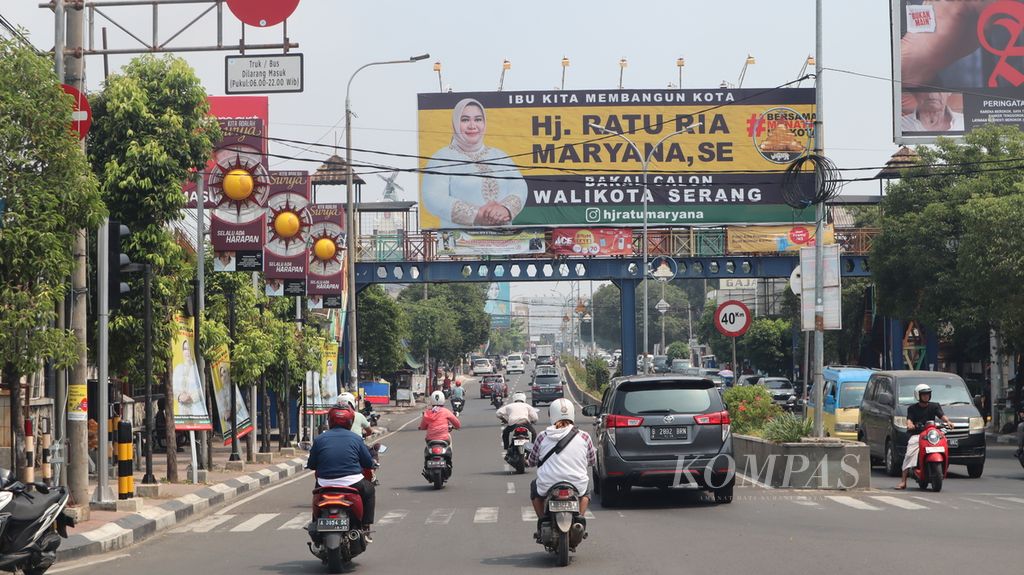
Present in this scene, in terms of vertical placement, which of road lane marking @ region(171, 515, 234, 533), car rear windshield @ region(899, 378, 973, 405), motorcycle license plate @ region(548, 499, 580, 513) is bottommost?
road lane marking @ region(171, 515, 234, 533)

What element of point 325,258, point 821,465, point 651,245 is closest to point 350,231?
point 325,258

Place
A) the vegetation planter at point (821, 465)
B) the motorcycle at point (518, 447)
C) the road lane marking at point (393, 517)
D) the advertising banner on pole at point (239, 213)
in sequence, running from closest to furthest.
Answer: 1. the road lane marking at point (393, 517)
2. the vegetation planter at point (821, 465)
3. the motorcycle at point (518, 447)
4. the advertising banner on pole at point (239, 213)

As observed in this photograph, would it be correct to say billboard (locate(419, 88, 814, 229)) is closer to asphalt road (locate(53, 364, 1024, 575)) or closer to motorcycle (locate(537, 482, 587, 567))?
asphalt road (locate(53, 364, 1024, 575))

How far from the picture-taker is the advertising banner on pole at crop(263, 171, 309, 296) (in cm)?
2952

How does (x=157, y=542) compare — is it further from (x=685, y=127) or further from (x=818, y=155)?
(x=685, y=127)

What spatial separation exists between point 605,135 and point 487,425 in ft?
41.1

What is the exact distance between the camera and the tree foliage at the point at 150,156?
2084 cm

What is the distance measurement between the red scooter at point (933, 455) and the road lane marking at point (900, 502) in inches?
51.5

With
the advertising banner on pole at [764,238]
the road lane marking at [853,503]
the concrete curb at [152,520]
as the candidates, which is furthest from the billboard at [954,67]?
the road lane marking at [853,503]

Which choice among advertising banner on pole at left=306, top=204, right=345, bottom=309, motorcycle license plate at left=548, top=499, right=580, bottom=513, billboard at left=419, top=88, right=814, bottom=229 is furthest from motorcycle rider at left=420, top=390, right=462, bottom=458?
billboard at left=419, top=88, right=814, bottom=229

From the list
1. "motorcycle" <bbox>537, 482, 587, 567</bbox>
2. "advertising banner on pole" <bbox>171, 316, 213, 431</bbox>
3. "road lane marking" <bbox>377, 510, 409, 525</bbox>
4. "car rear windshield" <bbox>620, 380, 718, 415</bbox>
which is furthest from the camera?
"advertising banner on pole" <bbox>171, 316, 213, 431</bbox>

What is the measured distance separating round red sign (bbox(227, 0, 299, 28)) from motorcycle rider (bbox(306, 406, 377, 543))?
5.65 metres

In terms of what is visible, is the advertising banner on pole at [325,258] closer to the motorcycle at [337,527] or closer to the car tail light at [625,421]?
the car tail light at [625,421]

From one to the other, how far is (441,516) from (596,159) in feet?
111
